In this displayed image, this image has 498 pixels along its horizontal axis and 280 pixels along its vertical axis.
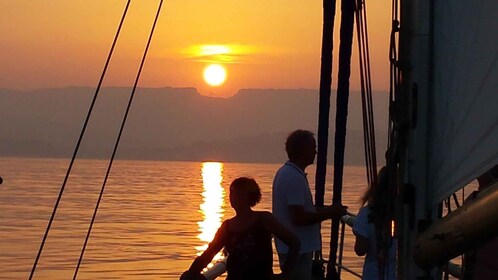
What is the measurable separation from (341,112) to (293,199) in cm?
267

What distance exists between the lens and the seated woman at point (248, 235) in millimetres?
6500

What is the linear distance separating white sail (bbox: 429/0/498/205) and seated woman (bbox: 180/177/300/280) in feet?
7.65

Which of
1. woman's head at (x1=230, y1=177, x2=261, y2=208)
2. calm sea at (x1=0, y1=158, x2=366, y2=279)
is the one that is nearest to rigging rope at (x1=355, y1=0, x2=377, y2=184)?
woman's head at (x1=230, y1=177, x2=261, y2=208)

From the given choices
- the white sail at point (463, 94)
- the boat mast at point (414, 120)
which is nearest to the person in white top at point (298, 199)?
the boat mast at point (414, 120)

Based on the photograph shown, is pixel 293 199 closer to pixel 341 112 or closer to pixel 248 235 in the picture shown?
pixel 248 235

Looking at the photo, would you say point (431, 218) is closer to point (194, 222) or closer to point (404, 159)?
point (404, 159)

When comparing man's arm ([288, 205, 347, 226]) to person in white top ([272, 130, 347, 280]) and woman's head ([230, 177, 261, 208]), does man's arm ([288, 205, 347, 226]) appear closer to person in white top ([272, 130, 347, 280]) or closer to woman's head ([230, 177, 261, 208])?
person in white top ([272, 130, 347, 280])

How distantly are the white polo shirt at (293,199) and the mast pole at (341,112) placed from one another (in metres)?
1.25

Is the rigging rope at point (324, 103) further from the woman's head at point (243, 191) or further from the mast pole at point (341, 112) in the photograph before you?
the woman's head at point (243, 191)

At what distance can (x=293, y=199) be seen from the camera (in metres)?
7.42

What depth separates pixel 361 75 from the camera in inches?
242

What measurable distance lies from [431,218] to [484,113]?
1.98 feet

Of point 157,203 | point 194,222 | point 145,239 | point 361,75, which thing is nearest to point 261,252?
point 361,75

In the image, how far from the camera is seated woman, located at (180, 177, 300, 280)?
6500 mm
